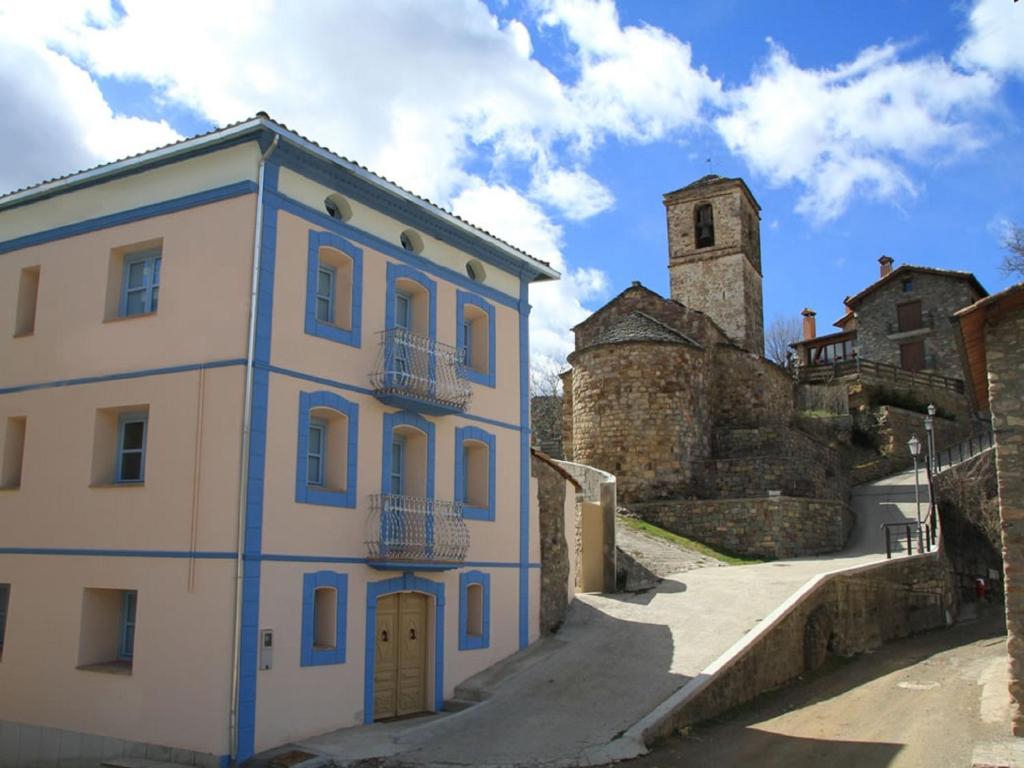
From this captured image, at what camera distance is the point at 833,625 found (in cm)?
1827

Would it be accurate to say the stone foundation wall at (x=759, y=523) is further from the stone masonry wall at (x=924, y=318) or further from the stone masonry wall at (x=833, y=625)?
the stone masonry wall at (x=924, y=318)

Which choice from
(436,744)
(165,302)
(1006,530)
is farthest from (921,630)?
(165,302)

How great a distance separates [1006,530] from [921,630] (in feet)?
37.9

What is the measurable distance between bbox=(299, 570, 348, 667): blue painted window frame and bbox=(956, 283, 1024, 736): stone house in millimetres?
8636

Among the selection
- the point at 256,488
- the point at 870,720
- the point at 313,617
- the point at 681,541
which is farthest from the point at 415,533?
the point at 681,541

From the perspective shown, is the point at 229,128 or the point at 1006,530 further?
the point at 229,128

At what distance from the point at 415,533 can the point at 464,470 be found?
2.38 meters

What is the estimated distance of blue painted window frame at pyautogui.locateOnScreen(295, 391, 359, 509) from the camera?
12.8m

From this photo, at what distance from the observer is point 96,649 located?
42.8ft

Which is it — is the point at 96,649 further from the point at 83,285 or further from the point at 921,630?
the point at 921,630

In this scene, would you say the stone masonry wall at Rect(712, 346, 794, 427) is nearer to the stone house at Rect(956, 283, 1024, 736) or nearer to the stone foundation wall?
the stone foundation wall

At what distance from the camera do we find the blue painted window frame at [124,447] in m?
13.2

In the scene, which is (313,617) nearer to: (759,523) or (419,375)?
(419,375)

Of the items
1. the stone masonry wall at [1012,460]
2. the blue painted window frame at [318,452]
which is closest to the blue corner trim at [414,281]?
the blue painted window frame at [318,452]
